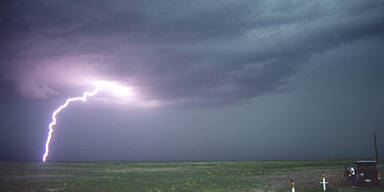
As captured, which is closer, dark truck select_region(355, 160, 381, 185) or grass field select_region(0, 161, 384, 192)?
dark truck select_region(355, 160, 381, 185)

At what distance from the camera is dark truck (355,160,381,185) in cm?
2555

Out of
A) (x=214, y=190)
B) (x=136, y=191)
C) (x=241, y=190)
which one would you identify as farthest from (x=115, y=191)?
(x=241, y=190)

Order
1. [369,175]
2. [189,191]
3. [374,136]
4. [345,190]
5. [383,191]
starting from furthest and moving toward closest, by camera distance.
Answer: [374,136] → [189,191] → [369,175] → [345,190] → [383,191]

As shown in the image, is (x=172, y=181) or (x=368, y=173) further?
(x=172, y=181)

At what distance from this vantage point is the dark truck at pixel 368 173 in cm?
2555

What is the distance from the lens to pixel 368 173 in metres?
26.0

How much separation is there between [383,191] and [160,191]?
64.5ft

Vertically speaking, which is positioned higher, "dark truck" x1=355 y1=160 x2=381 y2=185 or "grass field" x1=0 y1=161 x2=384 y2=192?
"dark truck" x1=355 y1=160 x2=381 y2=185

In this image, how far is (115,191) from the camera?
28.6m

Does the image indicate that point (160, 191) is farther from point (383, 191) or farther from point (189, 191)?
point (383, 191)

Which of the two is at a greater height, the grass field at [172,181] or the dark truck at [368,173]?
the dark truck at [368,173]

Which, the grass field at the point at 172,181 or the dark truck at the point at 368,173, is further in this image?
the grass field at the point at 172,181

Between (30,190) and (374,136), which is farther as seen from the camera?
(374,136)

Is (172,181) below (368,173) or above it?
below
